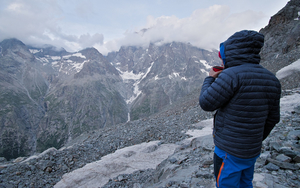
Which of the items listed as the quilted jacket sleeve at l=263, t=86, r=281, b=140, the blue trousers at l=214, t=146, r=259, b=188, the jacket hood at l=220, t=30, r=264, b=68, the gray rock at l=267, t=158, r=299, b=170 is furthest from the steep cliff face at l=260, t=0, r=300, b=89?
the blue trousers at l=214, t=146, r=259, b=188

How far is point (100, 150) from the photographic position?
1321 cm

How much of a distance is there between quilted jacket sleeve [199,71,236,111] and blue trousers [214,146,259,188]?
945mm

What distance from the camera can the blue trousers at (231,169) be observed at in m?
2.68

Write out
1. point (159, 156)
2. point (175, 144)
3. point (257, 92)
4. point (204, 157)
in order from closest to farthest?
point (257, 92)
point (204, 157)
point (159, 156)
point (175, 144)

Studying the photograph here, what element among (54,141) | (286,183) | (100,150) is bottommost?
(54,141)

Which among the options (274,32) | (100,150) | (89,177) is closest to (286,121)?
(89,177)

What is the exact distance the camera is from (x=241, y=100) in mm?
2469

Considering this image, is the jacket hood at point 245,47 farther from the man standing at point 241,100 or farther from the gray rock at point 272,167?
the gray rock at point 272,167

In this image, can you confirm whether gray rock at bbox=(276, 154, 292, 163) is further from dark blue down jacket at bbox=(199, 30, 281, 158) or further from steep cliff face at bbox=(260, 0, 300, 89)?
steep cliff face at bbox=(260, 0, 300, 89)

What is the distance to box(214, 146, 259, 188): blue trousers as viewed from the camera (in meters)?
2.68

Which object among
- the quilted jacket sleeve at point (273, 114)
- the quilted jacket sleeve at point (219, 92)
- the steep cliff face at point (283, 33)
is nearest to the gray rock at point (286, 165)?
the quilted jacket sleeve at point (273, 114)

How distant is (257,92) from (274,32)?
218ft

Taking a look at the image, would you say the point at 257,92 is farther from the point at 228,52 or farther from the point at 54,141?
the point at 54,141

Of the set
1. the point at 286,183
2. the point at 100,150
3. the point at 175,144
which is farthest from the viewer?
the point at 100,150
